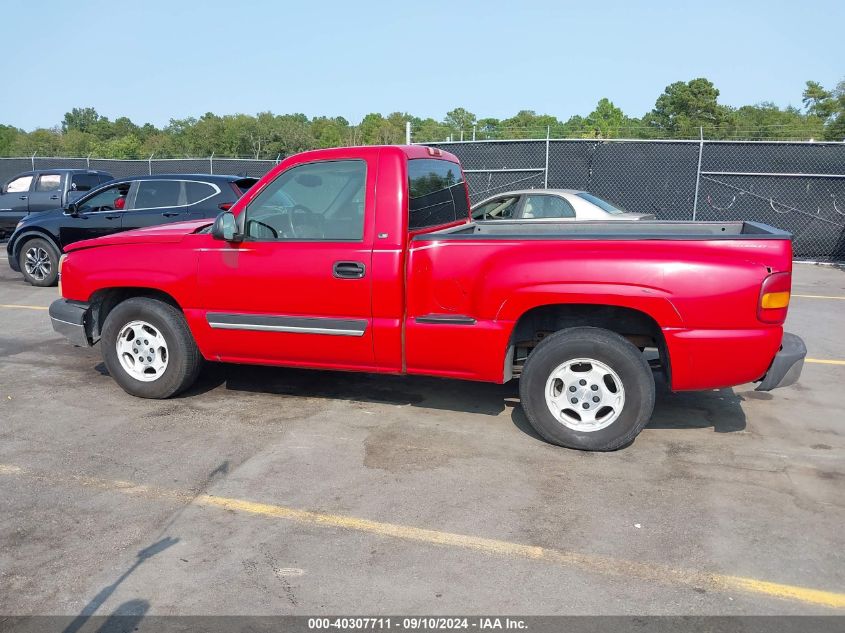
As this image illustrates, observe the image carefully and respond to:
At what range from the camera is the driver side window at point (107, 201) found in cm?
1065

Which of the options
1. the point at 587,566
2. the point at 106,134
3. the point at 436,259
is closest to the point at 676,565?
the point at 587,566

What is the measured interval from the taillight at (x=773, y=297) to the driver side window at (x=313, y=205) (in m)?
2.57

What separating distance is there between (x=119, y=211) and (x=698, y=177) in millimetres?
10725

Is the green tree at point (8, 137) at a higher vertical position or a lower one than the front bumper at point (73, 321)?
higher

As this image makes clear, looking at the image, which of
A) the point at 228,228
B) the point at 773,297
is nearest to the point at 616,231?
the point at 773,297

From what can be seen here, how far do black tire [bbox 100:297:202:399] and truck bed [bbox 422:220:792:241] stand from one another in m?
2.07

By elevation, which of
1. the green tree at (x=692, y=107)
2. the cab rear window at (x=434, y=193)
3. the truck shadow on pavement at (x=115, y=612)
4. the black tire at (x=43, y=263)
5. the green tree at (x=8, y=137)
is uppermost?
the green tree at (x=692, y=107)

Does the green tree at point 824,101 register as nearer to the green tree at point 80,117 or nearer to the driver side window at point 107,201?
the driver side window at point 107,201

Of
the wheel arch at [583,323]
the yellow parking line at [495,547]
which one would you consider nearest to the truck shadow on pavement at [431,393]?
the wheel arch at [583,323]

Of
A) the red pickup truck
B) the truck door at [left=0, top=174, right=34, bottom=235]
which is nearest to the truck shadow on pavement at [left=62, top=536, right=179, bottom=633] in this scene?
the red pickup truck

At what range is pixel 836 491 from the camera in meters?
4.09

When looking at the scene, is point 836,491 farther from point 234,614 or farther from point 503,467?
point 234,614

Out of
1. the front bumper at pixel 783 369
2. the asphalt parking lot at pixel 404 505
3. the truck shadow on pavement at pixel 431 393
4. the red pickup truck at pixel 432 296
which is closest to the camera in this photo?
the asphalt parking lot at pixel 404 505

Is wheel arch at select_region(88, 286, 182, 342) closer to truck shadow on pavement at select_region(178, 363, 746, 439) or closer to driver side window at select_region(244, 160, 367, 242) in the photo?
truck shadow on pavement at select_region(178, 363, 746, 439)
